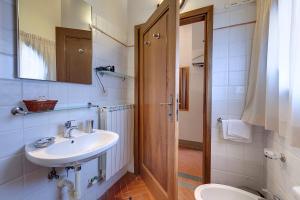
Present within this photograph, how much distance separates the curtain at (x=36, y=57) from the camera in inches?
37.8

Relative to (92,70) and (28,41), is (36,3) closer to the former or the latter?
(28,41)

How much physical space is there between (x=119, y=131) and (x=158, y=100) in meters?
0.60

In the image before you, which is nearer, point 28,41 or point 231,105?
point 28,41

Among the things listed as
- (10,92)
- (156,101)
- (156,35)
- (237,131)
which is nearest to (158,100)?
(156,101)

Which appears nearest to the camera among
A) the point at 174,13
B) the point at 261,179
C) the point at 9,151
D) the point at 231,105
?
the point at 9,151

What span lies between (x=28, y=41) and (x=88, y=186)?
52.9 inches

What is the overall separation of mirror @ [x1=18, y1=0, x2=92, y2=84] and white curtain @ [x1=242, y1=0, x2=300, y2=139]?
1.49m

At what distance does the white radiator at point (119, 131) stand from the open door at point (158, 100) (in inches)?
5.2

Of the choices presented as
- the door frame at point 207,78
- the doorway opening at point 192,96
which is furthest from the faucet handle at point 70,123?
the doorway opening at point 192,96

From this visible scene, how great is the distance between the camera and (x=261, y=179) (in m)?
1.43

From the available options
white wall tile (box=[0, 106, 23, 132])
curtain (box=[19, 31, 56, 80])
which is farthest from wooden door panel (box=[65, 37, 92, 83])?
white wall tile (box=[0, 106, 23, 132])

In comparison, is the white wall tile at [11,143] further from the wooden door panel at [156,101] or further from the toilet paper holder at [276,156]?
the toilet paper holder at [276,156]

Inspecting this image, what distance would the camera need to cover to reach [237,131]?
4.74 ft

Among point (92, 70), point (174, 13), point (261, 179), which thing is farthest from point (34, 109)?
point (261, 179)
